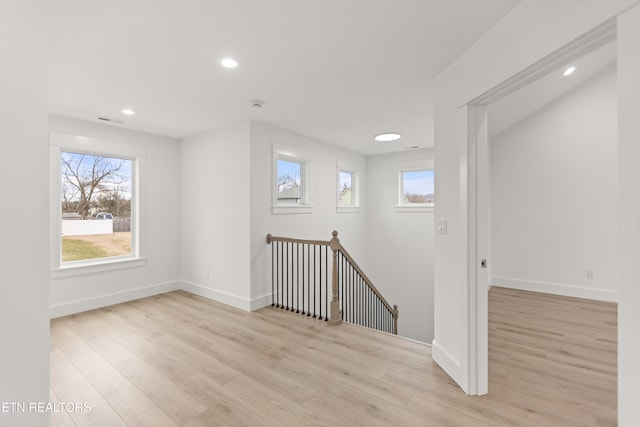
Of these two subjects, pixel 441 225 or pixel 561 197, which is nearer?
pixel 441 225

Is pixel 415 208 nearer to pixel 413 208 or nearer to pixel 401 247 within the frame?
pixel 413 208

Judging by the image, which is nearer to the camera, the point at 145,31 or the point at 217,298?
the point at 145,31

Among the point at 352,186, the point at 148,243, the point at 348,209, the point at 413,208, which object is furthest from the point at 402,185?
the point at 148,243

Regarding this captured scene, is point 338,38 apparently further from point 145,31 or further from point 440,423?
point 440,423

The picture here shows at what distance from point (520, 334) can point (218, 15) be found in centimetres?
389

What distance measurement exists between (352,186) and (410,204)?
127 cm

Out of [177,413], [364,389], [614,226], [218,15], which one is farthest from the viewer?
[614,226]

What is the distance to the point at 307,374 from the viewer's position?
88.3 inches

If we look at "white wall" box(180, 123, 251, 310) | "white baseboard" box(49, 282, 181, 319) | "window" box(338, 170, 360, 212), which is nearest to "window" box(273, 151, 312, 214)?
"white wall" box(180, 123, 251, 310)

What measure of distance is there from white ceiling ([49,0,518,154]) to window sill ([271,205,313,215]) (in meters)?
1.27

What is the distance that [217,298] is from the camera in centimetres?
405

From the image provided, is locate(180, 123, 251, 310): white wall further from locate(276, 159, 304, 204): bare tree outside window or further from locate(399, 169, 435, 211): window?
locate(399, 169, 435, 211): window

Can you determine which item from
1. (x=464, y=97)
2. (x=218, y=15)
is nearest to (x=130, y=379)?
(x=218, y=15)

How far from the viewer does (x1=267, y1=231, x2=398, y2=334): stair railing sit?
134 inches
